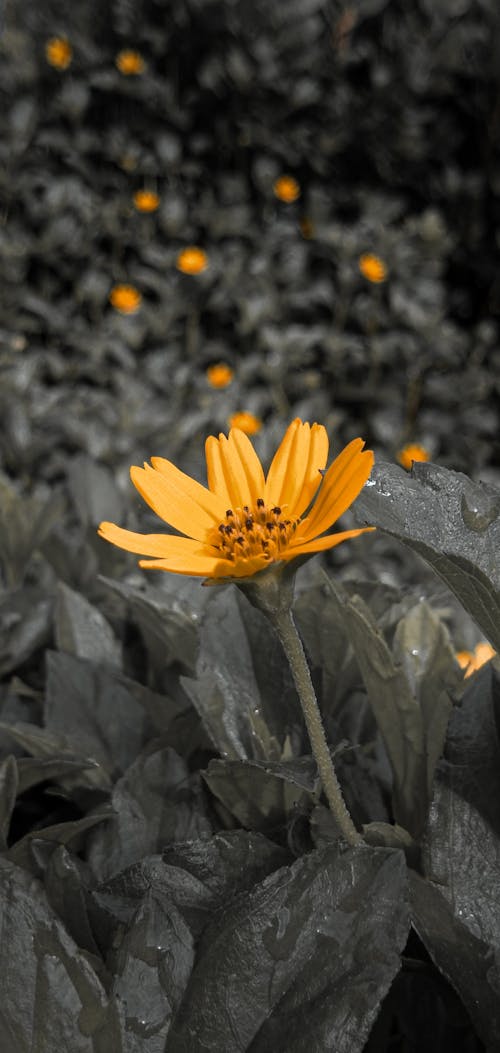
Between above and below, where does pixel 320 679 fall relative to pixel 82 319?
above

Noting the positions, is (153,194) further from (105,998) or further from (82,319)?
(105,998)

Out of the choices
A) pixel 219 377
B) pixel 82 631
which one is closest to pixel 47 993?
pixel 82 631

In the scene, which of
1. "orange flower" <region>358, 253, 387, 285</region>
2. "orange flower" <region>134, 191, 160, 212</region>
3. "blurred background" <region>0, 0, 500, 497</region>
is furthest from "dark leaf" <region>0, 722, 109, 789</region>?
"orange flower" <region>134, 191, 160, 212</region>

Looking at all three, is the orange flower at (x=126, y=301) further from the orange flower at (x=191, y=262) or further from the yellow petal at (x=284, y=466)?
the yellow petal at (x=284, y=466)

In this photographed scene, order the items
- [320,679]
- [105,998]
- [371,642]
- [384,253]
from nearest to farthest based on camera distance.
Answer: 1. [105,998]
2. [371,642]
3. [320,679]
4. [384,253]

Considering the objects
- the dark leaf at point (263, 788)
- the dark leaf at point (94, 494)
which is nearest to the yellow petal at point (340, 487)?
the dark leaf at point (263, 788)

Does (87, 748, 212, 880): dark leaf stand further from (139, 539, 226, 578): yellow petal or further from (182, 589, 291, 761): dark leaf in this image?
(139, 539, 226, 578): yellow petal

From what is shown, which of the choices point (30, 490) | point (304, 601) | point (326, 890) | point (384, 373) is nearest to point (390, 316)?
point (384, 373)
